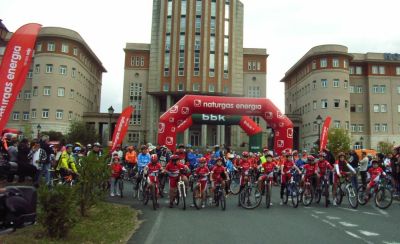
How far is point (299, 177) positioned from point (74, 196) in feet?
33.6

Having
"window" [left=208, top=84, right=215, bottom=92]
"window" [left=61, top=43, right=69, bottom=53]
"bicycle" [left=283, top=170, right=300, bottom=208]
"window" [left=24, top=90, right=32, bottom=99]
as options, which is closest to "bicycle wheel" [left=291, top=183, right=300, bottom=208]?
"bicycle" [left=283, top=170, right=300, bottom=208]

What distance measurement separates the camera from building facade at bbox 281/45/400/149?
63781mm

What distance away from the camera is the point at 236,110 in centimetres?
2728

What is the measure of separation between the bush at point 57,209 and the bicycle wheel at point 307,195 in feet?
30.0

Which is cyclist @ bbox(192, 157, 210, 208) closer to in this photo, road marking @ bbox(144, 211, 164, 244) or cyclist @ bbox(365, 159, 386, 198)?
road marking @ bbox(144, 211, 164, 244)

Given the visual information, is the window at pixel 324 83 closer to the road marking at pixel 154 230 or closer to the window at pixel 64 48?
the window at pixel 64 48

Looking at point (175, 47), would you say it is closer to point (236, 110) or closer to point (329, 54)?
point (329, 54)

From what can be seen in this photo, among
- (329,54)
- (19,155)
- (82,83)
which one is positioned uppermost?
(329,54)

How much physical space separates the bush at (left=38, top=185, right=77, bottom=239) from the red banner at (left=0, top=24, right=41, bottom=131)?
1708 mm

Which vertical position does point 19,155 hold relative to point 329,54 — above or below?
below

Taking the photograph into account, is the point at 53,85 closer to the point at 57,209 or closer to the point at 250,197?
the point at 250,197

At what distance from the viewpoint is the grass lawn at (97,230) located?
310 inches

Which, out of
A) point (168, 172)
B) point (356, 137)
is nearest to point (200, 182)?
point (168, 172)

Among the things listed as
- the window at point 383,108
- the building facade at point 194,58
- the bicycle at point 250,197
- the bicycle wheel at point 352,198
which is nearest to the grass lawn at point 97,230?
the bicycle at point 250,197
